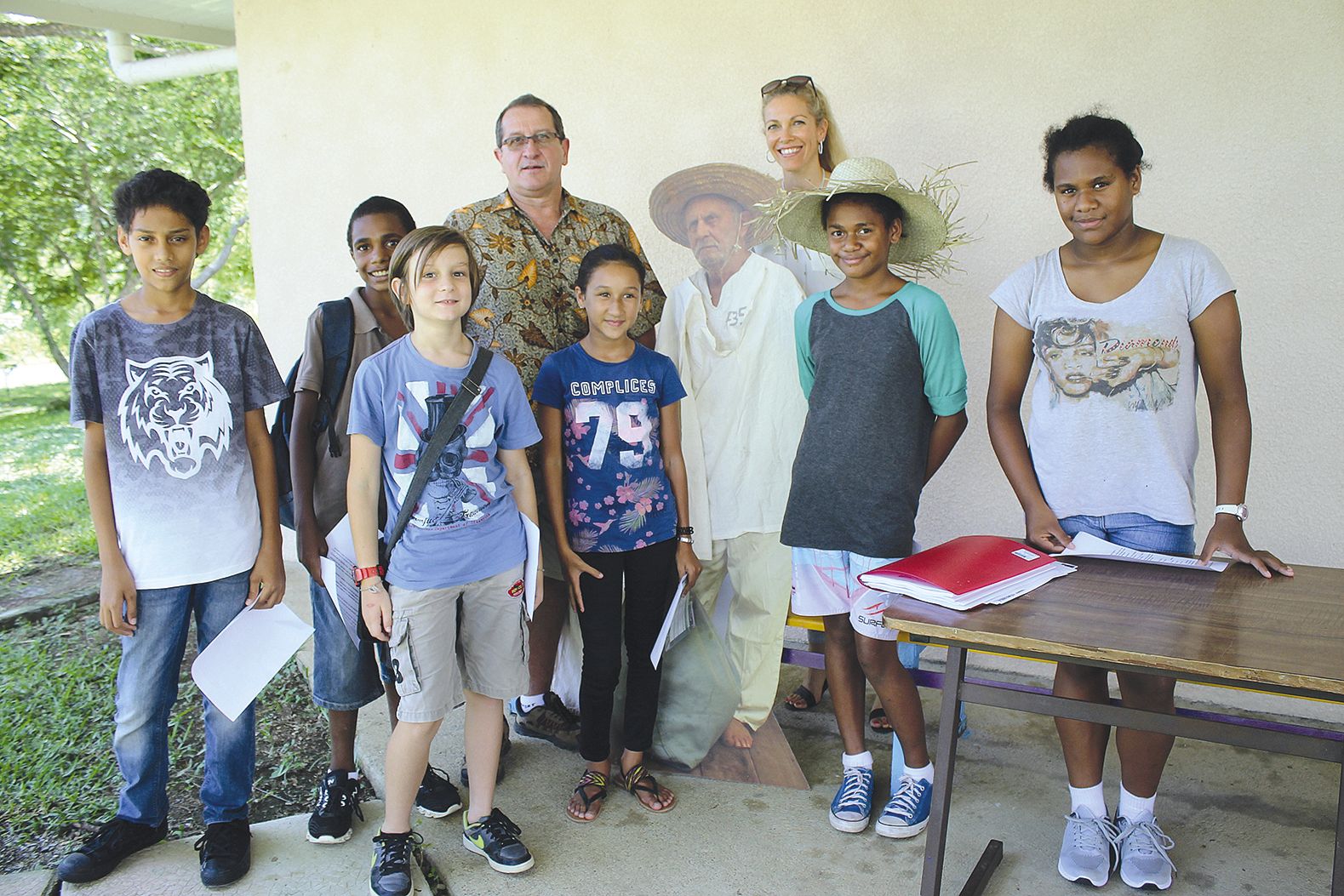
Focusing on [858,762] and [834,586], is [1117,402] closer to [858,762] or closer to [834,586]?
[834,586]

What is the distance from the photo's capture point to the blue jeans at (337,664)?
8.91 ft

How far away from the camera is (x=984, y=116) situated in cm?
348

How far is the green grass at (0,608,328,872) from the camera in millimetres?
3121

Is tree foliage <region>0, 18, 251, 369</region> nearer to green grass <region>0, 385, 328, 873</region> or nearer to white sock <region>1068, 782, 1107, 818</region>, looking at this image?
green grass <region>0, 385, 328, 873</region>

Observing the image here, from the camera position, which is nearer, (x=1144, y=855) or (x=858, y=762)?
(x=1144, y=855)

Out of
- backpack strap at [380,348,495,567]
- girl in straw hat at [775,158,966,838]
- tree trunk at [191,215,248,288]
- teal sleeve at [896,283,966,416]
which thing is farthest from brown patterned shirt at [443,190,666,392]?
tree trunk at [191,215,248,288]

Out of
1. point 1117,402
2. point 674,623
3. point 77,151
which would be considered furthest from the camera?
point 77,151

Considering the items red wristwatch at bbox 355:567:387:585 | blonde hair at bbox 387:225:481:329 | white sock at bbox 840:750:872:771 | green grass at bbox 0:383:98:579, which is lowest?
green grass at bbox 0:383:98:579

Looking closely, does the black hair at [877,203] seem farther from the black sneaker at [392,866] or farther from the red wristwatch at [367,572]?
the black sneaker at [392,866]

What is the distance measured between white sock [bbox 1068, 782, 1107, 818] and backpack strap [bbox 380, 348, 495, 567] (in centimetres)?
192

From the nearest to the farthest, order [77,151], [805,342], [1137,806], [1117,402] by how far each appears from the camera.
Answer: [1117,402]
[1137,806]
[805,342]
[77,151]

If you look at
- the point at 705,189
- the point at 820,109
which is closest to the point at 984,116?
the point at 820,109

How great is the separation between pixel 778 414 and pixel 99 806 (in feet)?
8.75

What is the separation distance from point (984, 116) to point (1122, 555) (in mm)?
1884
